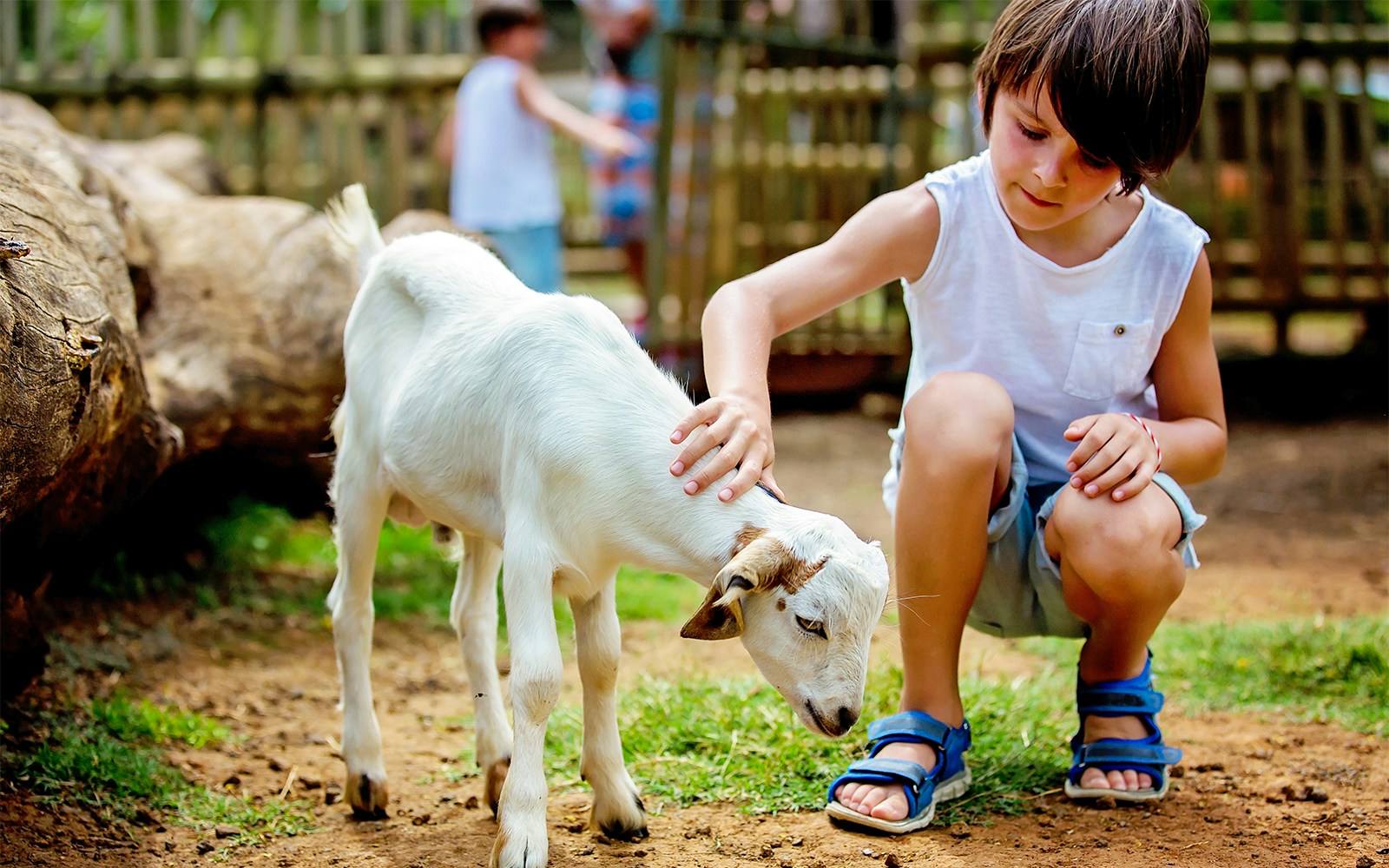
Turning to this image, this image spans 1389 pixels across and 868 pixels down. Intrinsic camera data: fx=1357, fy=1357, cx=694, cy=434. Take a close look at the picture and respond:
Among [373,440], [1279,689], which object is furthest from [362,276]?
[1279,689]

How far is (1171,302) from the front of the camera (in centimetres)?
295

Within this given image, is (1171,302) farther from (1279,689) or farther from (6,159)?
(6,159)

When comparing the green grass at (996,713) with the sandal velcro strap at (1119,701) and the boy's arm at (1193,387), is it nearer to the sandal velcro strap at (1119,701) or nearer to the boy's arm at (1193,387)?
the sandal velcro strap at (1119,701)

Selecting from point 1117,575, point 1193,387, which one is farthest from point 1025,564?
point 1193,387

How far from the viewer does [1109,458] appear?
2.73 m

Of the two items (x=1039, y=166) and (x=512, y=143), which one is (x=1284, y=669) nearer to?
(x=1039, y=166)

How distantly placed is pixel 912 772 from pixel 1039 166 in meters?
1.24

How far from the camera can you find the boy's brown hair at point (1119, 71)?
2.55 metres

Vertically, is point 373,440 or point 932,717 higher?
point 373,440

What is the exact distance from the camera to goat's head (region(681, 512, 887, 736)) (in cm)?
224

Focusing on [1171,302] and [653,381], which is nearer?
[653,381]

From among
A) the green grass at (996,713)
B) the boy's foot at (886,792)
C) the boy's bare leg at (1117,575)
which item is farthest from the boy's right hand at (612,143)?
the boy's foot at (886,792)

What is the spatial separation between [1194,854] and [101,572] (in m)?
3.34

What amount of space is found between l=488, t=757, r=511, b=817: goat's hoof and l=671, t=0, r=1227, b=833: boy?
0.74 metres
